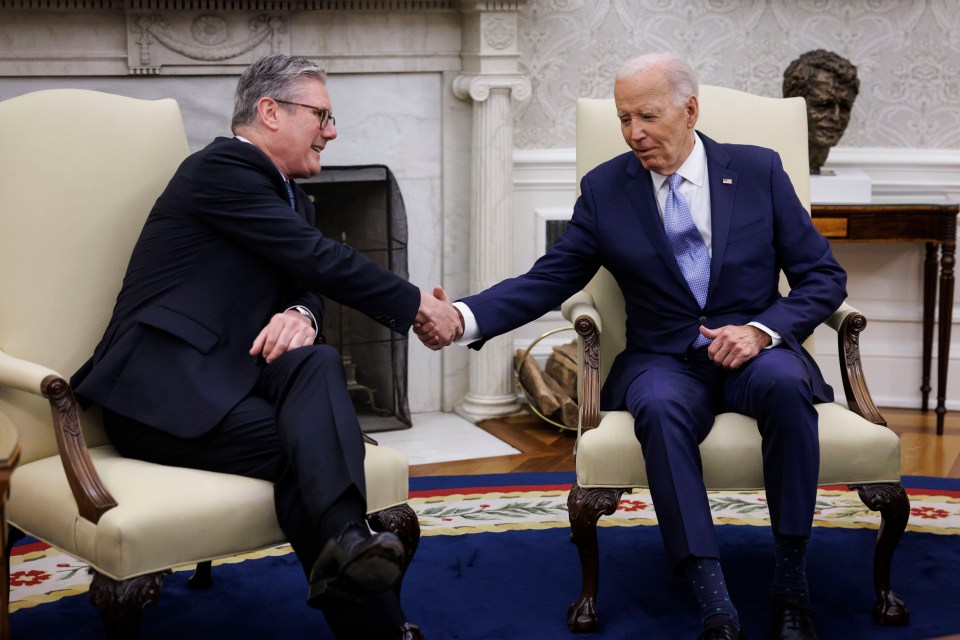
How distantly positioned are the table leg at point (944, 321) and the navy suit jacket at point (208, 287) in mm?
2563

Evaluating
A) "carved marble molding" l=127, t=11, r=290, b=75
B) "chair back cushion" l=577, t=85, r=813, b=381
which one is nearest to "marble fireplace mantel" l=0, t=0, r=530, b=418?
"carved marble molding" l=127, t=11, r=290, b=75

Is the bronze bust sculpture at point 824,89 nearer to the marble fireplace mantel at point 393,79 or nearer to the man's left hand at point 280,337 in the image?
the marble fireplace mantel at point 393,79

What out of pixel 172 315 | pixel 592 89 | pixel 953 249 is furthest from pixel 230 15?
pixel 953 249

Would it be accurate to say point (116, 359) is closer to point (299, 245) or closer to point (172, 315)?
point (172, 315)

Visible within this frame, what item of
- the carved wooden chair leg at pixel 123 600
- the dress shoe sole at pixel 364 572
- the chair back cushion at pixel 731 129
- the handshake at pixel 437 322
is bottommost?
the carved wooden chair leg at pixel 123 600

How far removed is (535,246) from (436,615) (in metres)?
2.27

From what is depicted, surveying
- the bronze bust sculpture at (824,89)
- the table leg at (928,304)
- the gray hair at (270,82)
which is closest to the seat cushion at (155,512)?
the gray hair at (270,82)

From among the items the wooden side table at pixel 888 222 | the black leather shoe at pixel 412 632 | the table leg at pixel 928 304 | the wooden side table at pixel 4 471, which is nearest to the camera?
the wooden side table at pixel 4 471

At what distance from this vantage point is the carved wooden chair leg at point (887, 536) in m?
2.56

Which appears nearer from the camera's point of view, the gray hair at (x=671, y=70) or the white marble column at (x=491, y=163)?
the gray hair at (x=671, y=70)

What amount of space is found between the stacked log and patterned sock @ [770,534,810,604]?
1.82 meters

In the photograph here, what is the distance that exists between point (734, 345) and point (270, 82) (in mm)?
1161

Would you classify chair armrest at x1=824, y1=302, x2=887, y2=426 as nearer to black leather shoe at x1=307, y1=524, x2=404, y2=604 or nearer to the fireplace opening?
black leather shoe at x1=307, y1=524, x2=404, y2=604

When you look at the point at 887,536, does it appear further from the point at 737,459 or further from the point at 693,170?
the point at 693,170
